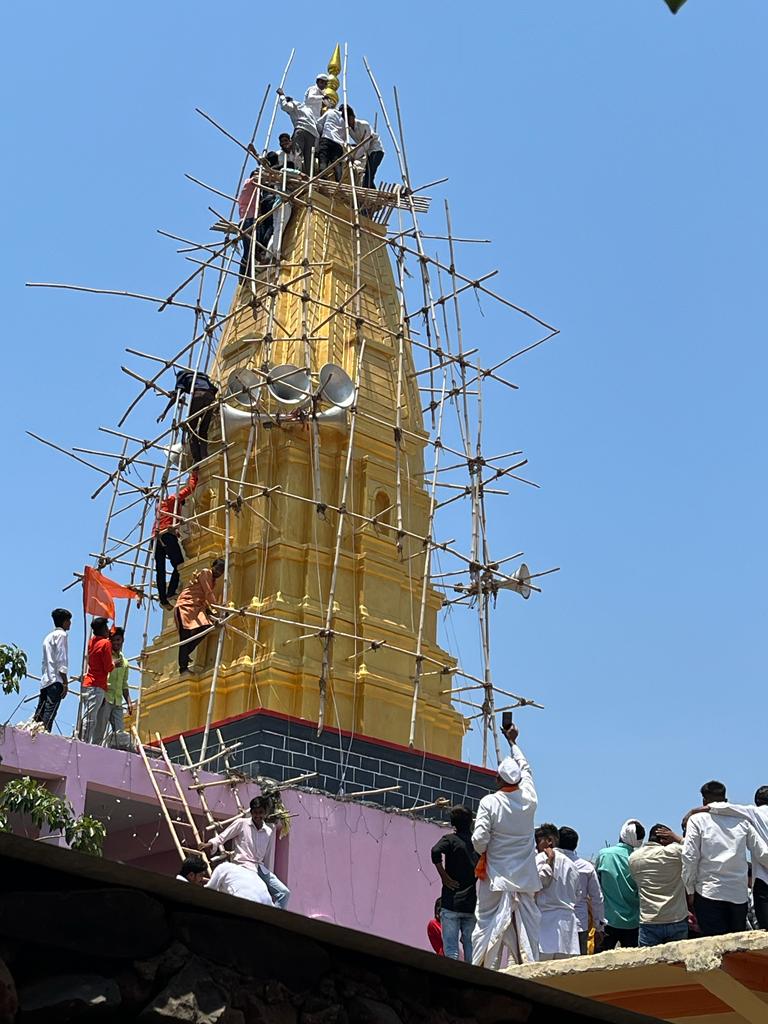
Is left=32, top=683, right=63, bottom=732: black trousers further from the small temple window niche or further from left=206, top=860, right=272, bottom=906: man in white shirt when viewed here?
the small temple window niche

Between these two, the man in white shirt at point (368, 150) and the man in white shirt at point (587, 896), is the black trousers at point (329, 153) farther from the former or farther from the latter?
the man in white shirt at point (587, 896)

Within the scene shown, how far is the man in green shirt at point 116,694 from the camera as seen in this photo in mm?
15516

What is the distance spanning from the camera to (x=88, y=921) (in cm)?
407

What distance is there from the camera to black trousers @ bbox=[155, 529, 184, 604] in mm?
19984

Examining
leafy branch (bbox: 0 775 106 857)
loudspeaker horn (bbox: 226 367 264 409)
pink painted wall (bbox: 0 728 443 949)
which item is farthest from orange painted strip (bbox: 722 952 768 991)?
loudspeaker horn (bbox: 226 367 264 409)

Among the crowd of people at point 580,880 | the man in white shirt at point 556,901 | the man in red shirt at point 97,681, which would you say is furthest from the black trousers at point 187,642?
the man in white shirt at point 556,901

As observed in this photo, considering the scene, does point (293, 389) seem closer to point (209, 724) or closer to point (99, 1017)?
point (209, 724)

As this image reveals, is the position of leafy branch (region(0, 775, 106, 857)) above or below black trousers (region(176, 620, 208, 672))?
below

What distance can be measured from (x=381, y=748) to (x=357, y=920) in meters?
2.58

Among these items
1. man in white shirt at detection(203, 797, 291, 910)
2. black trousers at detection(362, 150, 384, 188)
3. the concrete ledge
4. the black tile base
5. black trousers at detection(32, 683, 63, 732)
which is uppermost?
black trousers at detection(362, 150, 384, 188)

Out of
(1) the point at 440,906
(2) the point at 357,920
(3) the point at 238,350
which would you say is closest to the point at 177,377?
(3) the point at 238,350

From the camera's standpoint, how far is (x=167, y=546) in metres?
20.0

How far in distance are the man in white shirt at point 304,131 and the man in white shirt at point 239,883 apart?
52.1 ft

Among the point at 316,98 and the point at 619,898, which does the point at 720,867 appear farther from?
the point at 316,98
